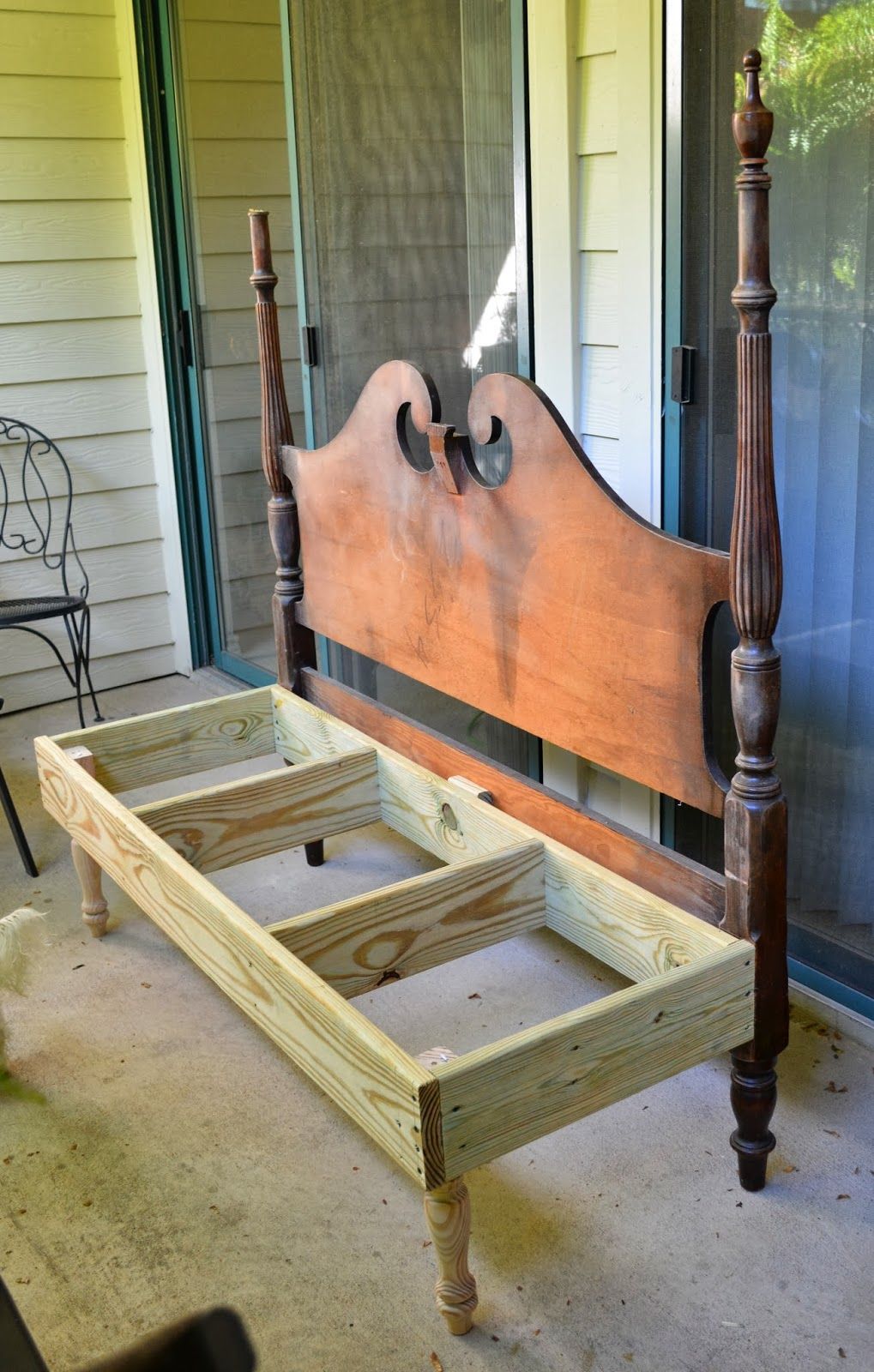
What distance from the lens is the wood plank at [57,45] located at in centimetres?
368

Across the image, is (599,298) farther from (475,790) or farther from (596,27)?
(475,790)

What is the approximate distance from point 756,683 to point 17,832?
1.87 metres

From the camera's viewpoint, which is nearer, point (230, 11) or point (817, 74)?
point (817, 74)

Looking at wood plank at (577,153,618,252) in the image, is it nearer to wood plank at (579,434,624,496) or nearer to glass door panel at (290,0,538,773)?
glass door panel at (290,0,538,773)

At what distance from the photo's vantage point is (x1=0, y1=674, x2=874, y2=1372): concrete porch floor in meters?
1.66

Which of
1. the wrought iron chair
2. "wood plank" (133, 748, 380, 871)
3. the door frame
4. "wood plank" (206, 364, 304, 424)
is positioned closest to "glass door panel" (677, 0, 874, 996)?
"wood plank" (133, 748, 380, 871)

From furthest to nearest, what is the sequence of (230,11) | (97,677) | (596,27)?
1. (97,677)
2. (230,11)
3. (596,27)

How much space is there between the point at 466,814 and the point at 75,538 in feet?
7.42

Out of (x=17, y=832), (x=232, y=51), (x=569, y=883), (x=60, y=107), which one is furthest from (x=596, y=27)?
(x=60, y=107)

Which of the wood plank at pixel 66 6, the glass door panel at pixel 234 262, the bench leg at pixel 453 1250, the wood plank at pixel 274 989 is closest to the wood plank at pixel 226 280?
the glass door panel at pixel 234 262

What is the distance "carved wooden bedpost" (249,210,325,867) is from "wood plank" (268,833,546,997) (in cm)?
92

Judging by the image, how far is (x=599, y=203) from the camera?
90.7 inches

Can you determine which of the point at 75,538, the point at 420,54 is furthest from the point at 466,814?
the point at 75,538

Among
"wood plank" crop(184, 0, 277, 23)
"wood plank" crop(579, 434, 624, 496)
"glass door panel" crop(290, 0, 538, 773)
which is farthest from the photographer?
"wood plank" crop(184, 0, 277, 23)
